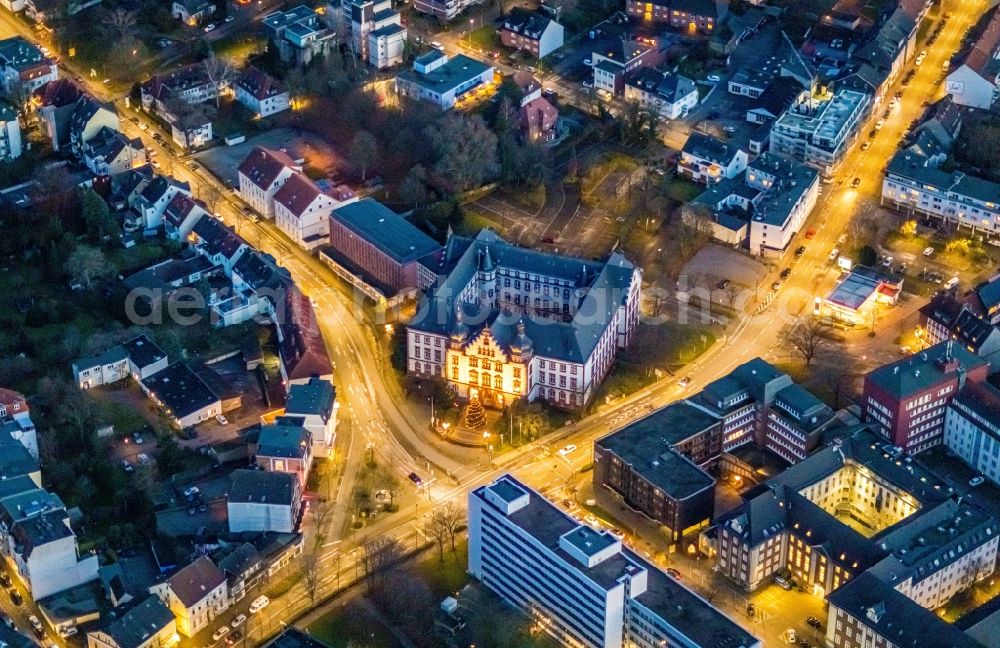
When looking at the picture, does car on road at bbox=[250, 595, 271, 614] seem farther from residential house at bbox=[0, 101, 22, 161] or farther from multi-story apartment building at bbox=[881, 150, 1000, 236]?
multi-story apartment building at bbox=[881, 150, 1000, 236]

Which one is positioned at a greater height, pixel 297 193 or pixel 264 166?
pixel 264 166

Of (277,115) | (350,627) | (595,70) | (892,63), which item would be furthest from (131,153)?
(892,63)

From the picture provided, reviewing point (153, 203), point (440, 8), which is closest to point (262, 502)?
point (153, 203)

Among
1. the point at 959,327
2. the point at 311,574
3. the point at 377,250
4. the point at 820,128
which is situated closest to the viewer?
the point at 311,574

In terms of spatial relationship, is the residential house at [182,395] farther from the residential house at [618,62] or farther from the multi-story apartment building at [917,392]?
the residential house at [618,62]

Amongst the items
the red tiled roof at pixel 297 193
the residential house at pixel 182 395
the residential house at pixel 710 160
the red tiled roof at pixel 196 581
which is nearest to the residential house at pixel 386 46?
the red tiled roof at pixel 297 193

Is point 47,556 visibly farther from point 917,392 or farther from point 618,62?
point 618,62
